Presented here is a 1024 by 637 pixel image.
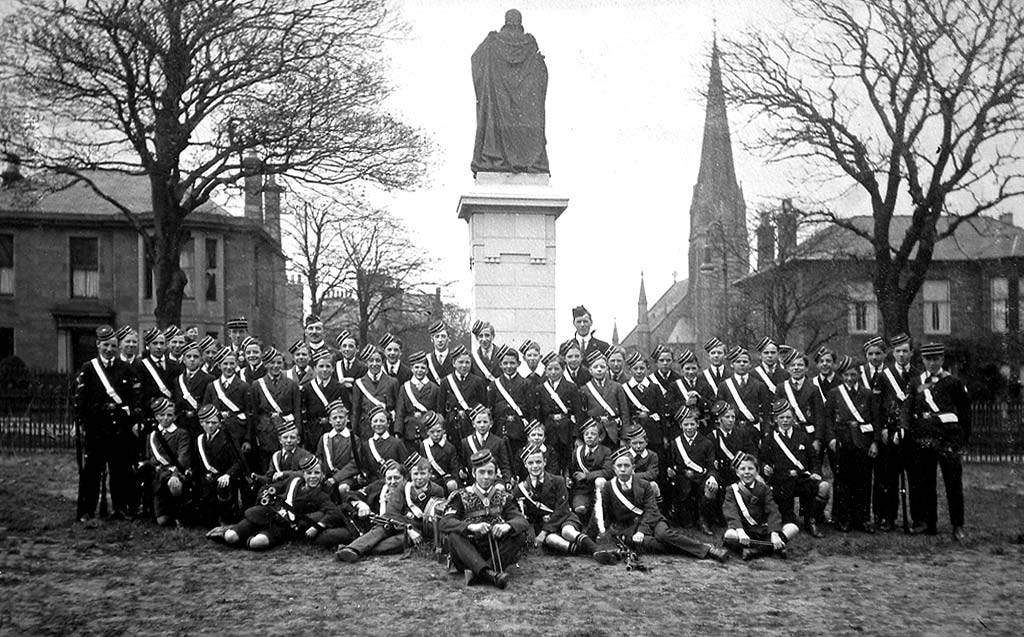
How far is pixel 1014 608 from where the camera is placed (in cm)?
Answer: 645

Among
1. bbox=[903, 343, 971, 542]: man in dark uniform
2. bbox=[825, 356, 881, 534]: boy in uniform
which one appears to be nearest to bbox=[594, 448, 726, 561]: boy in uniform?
bbox=[825, 356, 881, 534]: boy in uniform

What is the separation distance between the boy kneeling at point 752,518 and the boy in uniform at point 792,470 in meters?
0.63

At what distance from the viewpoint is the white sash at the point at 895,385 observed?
9.61m

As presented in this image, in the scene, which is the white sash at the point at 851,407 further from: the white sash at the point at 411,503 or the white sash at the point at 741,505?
the white sash at the point at 411,503

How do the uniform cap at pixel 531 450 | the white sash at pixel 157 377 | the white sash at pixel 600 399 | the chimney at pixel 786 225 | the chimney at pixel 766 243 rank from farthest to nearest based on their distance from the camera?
the chimney at pixel 766 243, the chimney at pixel 786 225, the white sash at pixel 157 377, the white sash at pixel 600 399, the uniform cap at pixel 531 450

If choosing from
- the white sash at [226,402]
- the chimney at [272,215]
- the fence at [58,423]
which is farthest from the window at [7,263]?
the white sash at [226,402]

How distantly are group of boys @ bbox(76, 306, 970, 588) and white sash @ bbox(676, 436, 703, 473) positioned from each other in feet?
0.06

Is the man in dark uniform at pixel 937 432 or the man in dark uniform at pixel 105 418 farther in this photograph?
the man in dark uniform at pixel 105 418

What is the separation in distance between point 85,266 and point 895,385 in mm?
26599

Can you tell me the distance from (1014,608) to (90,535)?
295 inches

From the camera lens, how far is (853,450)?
9.73 meters

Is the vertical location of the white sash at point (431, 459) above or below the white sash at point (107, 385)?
below

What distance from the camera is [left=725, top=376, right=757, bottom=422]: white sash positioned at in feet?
32.4

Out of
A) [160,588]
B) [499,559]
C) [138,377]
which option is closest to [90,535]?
[138,377]
